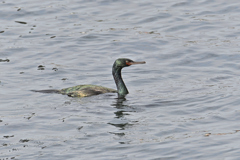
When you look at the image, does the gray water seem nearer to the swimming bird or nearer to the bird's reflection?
the bird's reflection

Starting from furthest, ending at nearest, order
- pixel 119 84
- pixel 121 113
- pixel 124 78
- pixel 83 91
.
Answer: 1. pixel 124 78
2. pixel 119 84
3. pixel 83 91
4. pixel 121 113

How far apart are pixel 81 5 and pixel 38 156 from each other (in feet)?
48.4

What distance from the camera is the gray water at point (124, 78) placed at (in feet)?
32.6

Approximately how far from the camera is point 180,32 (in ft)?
65.5

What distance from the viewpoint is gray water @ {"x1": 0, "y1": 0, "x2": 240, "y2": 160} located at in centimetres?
995

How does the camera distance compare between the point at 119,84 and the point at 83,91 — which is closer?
the point at 83,91

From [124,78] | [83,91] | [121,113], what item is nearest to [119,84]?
[83,91]

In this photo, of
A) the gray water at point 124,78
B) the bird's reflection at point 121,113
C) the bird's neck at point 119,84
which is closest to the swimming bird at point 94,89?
the bird's neck at point 119,84

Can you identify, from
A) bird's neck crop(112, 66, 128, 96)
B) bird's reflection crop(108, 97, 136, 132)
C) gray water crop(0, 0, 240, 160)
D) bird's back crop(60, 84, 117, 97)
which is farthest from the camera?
bird's neck crop(112, 66, 128, 96)

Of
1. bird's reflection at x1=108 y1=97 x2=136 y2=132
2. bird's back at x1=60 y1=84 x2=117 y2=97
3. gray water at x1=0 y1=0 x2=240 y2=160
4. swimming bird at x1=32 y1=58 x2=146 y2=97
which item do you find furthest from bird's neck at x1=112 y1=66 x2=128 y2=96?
bird's back at x1=60 y1=84 x2=117 y2=97

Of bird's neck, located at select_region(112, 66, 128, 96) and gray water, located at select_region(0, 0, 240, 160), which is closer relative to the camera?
gray water, located at select_region(0, 0, 240, 160)

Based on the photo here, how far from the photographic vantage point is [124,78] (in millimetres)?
16141

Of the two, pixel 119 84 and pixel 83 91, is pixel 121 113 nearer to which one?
pixel 83 91

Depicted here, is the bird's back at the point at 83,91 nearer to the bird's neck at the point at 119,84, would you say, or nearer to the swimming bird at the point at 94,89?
the swimming bird at the point at 94,89
